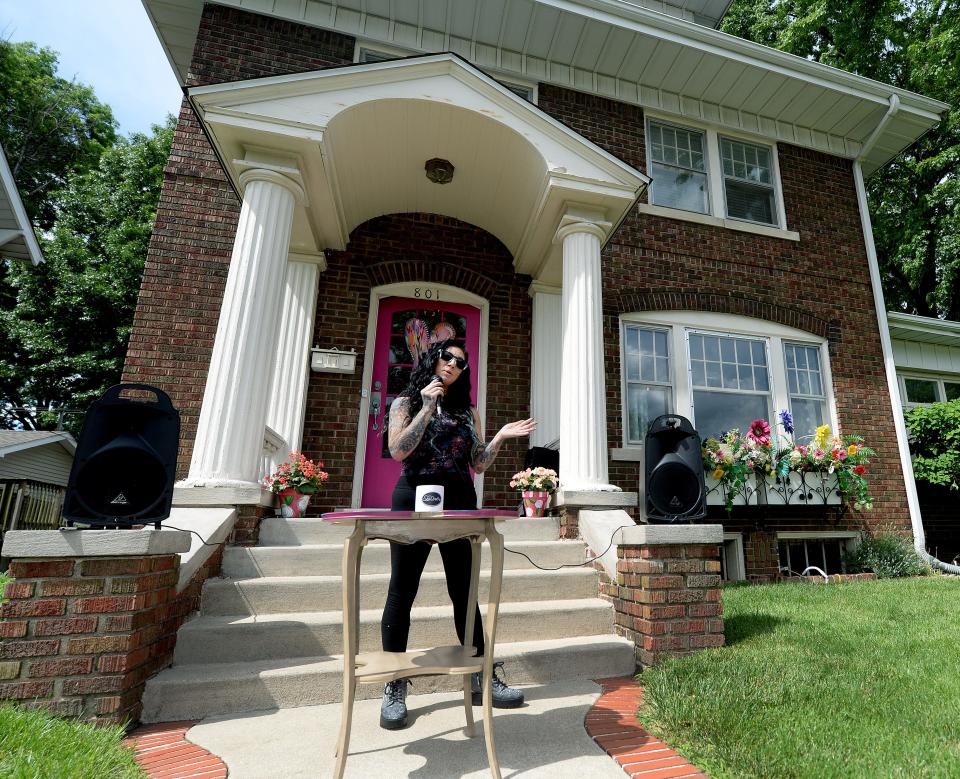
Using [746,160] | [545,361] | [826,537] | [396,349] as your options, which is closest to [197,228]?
[396,349]

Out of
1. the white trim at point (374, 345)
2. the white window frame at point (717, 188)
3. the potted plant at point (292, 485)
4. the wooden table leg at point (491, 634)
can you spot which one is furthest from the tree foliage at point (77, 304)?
the wooden table leg at point (491, 634)

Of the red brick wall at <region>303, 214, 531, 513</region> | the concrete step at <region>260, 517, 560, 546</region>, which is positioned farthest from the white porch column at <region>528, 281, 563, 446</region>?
the concrete step at <region>260, 517, 560, 546</region>

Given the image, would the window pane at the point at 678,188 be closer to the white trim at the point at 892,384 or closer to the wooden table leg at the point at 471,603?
the white trim at the point at 892,384

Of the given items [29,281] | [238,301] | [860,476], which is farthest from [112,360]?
[860,476]

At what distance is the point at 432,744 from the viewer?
6.70 feet

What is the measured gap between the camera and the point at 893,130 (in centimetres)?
764

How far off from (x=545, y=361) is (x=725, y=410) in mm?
2309

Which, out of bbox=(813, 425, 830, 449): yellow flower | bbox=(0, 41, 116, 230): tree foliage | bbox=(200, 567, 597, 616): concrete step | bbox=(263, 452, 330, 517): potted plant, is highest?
bbox=(0, 41, 116, 230): tree foliage

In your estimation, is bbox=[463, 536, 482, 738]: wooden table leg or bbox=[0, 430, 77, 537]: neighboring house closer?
bbox=[463, 536, 482, 738]: wooden table leg

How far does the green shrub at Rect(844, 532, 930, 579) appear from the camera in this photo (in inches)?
235

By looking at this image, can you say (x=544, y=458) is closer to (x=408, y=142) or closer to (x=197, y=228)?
(x=408, y=142)

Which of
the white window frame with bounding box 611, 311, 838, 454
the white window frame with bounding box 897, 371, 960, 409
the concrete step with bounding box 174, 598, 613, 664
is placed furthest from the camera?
the white window frame with bounding box 897, 371, 960, 409

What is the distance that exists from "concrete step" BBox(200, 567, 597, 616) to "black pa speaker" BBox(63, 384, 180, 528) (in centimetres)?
65

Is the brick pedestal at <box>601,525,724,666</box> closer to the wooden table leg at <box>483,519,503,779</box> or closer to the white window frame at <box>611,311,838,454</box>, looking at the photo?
the wooden table leg at <box>483,519,503,779</box>
